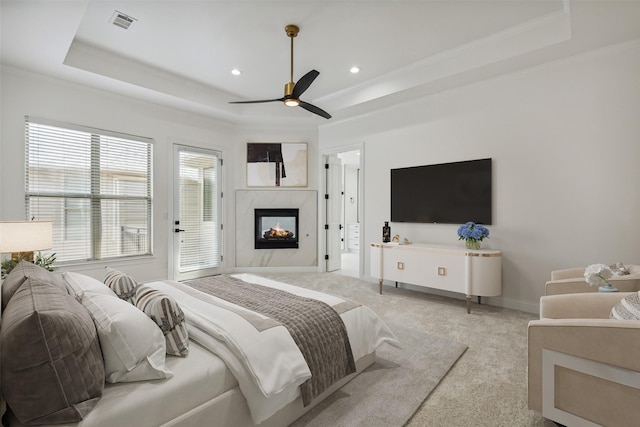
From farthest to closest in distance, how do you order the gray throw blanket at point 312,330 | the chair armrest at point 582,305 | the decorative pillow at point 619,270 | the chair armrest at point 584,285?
the decorative pillow at point 619,270, the chair armrest at point 584,285, the chair armrest at point 582,305, the gray throw blanket at point 312,330

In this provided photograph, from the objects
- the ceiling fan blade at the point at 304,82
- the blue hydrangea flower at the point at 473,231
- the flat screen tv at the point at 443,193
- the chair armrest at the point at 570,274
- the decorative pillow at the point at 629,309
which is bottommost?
the chair armrest at the point at 570,274

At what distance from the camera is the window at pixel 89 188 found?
3795mm

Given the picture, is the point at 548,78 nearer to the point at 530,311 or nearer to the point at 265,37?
the point at 530,311

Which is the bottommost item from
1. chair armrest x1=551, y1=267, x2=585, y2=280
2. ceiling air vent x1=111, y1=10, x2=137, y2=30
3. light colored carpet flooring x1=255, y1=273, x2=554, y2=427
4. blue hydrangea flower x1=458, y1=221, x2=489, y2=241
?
light colored carpet flooring x1=255, y1=273, x2=554, y2=427

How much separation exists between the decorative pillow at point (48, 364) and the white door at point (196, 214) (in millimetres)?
4185

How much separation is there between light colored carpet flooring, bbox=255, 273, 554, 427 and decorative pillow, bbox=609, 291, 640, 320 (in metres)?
0.71

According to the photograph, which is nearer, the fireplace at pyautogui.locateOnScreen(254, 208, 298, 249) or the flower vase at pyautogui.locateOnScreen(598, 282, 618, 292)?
the flower vase at pyautogui.locateOnScreen(598, 282, 618, 292)

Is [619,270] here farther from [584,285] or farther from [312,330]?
[312,330]

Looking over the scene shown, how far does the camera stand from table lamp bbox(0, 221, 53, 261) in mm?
2371

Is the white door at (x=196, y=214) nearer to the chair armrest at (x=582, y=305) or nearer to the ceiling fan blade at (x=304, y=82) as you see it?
the ceiling fan blade at (x=304, y=82)

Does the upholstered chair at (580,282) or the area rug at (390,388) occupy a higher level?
the upholstered chair at (580,282)

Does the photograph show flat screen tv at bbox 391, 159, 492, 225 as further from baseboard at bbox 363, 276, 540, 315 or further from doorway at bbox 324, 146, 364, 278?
baseboard at bbox 363, 276, 540, 315

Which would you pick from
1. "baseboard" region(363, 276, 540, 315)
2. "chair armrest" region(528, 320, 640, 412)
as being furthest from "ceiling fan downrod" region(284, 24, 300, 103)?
"baseboard" region(363, 276, 540, 315)

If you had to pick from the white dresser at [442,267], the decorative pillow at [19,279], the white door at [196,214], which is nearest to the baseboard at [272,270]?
the white door at [196,214]
